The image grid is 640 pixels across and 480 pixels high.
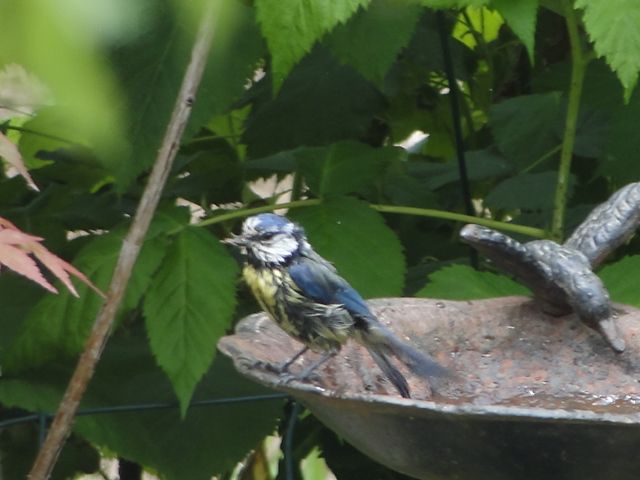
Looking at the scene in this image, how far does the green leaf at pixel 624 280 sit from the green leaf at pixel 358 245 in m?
0.37

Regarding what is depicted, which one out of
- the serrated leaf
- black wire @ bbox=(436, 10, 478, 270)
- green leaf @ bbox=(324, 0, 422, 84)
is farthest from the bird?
the serrated leaf

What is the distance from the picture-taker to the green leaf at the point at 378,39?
4.80 ft

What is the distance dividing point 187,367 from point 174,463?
1.30 feet

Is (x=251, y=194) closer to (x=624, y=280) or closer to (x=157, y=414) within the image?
(x=157, y=414)

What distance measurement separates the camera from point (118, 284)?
43.1 inches

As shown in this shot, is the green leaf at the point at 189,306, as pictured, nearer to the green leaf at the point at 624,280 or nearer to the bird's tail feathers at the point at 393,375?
the bird's tail feathers at the point at 393,375

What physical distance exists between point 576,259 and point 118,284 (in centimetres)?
65

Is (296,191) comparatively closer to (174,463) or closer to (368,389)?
(174,463)

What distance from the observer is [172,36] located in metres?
1.55

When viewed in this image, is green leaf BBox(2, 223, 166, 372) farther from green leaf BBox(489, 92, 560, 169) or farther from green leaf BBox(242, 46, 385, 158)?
green leaf BBox(489, 92, 560, 169)

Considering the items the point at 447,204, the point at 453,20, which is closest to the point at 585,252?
the point at 447,204

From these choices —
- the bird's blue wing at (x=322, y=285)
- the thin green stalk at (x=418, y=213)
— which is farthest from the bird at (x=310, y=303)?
the thin green stalk at (x=418, y=213)

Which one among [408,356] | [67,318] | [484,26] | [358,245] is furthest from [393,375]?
[484,26]

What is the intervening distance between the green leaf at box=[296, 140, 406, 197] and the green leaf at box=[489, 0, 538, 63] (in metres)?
0.47
